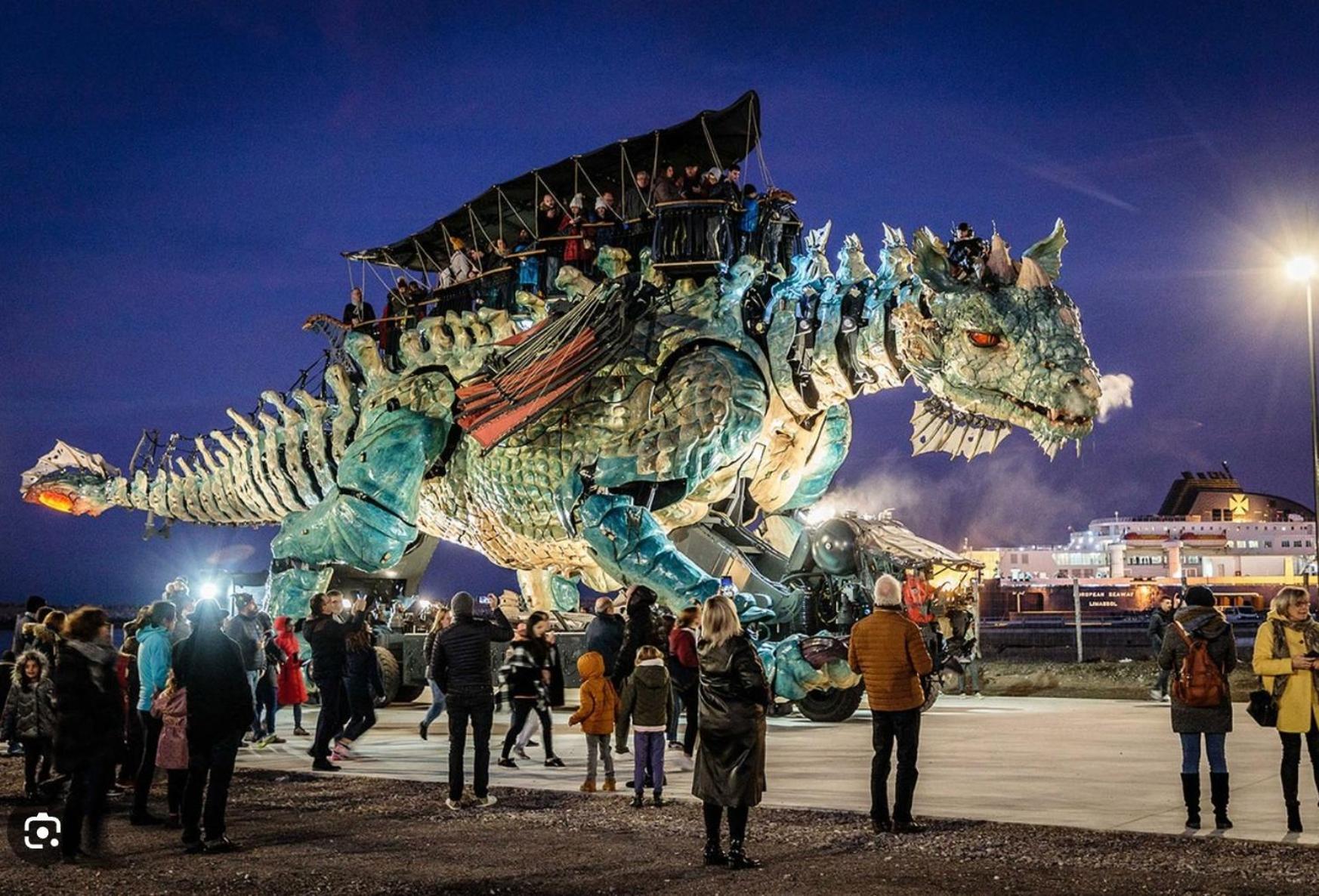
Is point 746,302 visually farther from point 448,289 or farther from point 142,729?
point 142,729

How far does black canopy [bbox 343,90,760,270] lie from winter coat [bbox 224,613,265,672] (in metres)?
7.14

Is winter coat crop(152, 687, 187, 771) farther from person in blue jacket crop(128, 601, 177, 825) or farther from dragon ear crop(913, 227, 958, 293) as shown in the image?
dragon ear crop(913, 227, 958, 293)

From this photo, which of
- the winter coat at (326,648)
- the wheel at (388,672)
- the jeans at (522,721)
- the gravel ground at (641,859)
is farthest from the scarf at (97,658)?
the wheel at (388,672)

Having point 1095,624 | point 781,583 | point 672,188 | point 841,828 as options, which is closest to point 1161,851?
point 841,828

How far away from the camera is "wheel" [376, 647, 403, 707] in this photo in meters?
16.7

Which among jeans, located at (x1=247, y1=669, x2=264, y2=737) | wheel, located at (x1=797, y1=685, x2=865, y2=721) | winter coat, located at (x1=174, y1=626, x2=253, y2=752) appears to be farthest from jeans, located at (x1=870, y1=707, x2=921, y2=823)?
jeans, located at (x1=247, y1=669, x2=264, y2=737)

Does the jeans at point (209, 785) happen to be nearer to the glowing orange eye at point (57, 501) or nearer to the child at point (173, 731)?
the child at point (173, 731)

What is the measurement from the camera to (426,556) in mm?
18641

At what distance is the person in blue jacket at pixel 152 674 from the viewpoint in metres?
8.39

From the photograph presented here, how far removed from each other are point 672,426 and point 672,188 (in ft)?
10.9

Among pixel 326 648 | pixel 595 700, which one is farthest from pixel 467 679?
pixel 326 648

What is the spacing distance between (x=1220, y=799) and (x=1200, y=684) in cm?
63

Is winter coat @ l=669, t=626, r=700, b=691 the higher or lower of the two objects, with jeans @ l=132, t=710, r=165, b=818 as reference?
higher

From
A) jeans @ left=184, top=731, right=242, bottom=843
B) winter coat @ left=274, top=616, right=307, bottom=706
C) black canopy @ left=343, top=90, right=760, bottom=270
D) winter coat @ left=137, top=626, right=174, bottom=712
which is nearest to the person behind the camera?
jeans @ left=184, top=731, right=242, bottom=843
